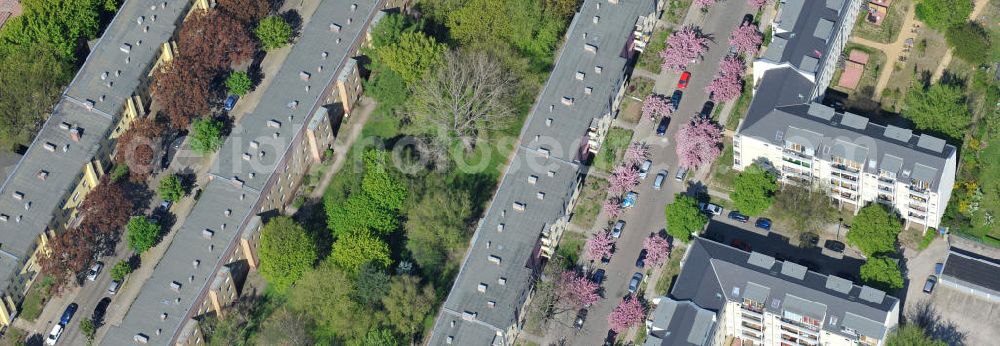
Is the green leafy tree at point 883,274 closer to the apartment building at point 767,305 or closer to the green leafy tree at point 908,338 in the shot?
the apartment building at point 767,305

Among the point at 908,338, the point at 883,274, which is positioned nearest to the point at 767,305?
the point at 883,274

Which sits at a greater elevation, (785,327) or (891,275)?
(891,275)

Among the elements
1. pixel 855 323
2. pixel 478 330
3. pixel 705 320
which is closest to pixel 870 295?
pixel 855 323

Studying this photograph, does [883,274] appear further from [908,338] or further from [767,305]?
[767,305]

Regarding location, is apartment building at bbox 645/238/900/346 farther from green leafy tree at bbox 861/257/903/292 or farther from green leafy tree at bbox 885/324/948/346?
green leafy tree at bbox 861/257/903/292

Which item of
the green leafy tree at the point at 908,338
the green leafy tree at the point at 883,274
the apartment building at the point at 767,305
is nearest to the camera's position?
the green leafy tree at the point at 908,338

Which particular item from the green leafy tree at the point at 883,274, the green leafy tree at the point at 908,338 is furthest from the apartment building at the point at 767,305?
the green leafy tree at the point at 883,274

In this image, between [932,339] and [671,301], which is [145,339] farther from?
[932,339]
